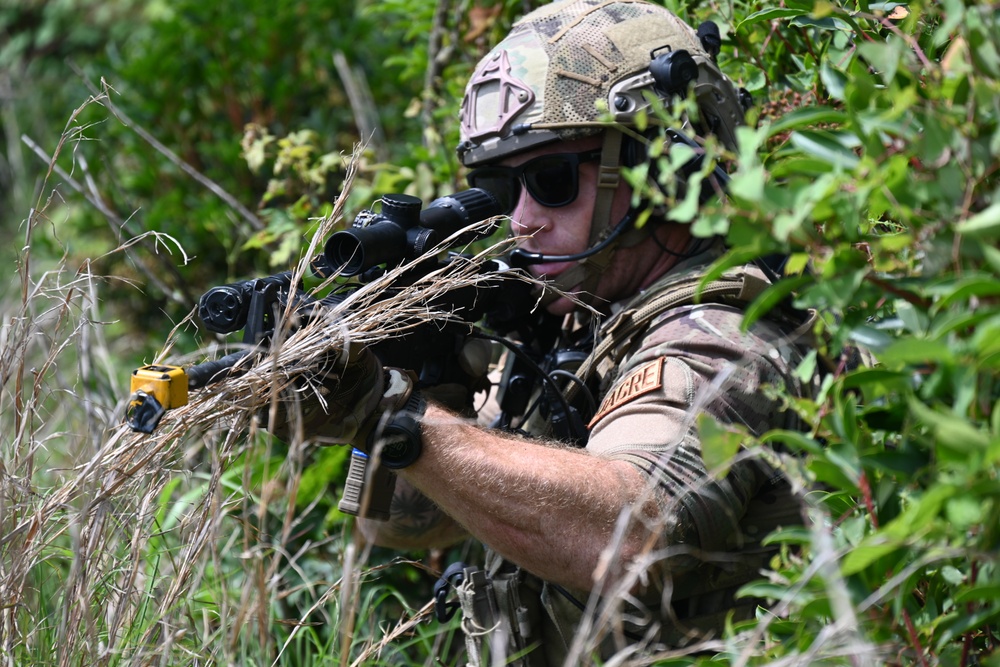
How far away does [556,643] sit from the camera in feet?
7.59

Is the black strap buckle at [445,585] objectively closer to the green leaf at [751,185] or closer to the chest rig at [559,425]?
the chest rig at [559,425]

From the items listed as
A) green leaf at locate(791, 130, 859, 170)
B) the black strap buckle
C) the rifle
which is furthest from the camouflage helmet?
green leaf at locate(791, 130, 859, 170)

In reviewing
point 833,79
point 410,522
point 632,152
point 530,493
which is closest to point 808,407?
point 833,79

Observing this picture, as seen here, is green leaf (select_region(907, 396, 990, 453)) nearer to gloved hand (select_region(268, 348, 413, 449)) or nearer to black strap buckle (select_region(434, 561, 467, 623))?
gloved hand (select_region(268, 348, 413, 449))

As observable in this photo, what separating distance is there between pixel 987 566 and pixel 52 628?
1580 millimetres

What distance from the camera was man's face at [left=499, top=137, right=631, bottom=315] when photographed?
2404mm

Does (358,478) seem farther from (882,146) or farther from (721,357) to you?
(882,146)

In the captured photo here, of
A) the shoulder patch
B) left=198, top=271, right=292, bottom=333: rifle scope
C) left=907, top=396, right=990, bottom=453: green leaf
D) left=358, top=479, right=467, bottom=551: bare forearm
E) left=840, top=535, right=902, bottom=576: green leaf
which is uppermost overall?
left=907, top=396, right=990, bottom=453: green leaf

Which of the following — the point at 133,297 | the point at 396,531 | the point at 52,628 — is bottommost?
the point at 133,297

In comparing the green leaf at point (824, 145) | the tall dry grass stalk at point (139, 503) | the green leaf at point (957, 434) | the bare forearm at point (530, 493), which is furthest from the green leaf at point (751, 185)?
the bare forearm at point (530, 493)

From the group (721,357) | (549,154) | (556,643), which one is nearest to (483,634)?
(556,643)

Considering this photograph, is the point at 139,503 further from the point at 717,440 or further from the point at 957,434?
the point at 957,434

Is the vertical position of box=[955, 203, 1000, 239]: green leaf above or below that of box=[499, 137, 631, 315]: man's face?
above

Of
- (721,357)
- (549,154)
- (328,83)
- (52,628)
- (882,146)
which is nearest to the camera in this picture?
(882,146)
